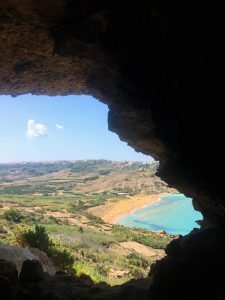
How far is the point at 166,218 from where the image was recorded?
6500 cm

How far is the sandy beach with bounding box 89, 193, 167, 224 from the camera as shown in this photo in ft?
228

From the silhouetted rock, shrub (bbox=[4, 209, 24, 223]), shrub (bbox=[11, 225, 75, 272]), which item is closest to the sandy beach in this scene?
shrub (bbox=[4, 209, 24, 223])

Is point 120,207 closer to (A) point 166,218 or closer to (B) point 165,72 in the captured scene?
(A) point 166,218

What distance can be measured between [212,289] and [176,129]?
9.37ft

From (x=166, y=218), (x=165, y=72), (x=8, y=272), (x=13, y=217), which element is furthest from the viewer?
(x=166, y=218)

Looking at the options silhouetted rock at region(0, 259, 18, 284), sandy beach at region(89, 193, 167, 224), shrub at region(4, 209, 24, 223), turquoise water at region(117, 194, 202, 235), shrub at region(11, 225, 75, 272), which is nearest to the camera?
silhouetted rock at region(0, 259, 18, 284)

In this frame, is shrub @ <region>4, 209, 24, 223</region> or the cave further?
shrub @ <region>4, 209, 24, 223</region>

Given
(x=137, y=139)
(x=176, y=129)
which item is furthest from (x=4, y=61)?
(x=176, y=129)

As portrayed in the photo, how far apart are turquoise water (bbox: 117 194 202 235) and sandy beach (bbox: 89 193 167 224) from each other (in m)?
1.95

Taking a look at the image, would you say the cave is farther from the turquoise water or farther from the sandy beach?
the sandy beach

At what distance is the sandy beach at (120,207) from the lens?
69.6 metres

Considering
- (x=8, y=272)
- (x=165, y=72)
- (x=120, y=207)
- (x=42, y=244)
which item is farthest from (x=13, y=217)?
(x=165, y=72)

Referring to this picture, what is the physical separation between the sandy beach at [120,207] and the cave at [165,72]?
57.1 meters

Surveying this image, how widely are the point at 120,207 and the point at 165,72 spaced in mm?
72512
